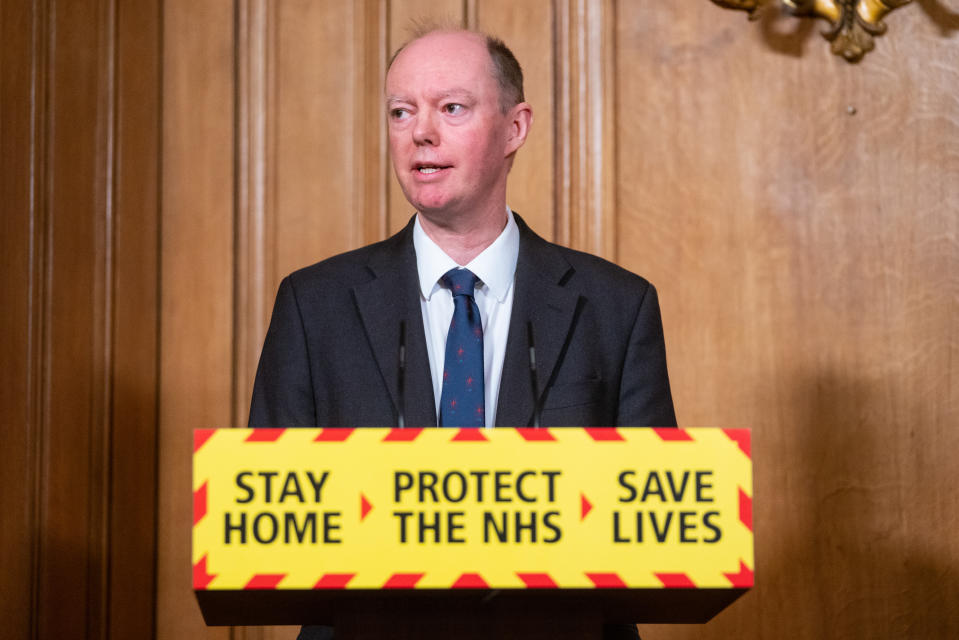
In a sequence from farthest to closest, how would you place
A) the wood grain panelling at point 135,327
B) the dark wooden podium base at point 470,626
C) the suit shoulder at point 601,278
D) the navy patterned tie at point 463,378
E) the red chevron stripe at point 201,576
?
the wood grain panelling at point 135,327
the suit shoulder at point 601,278
the navy patterned tie at point 463,378
the dark wooden podium base at point 470,626
the red chevron stripe at point 201,576

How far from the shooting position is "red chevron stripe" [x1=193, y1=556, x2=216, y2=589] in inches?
34.8

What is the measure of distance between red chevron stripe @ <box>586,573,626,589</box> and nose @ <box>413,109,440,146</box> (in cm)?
81

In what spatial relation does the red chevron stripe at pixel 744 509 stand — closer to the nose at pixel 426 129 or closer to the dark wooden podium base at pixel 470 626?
the dark wooden podium base at pixel 470 626

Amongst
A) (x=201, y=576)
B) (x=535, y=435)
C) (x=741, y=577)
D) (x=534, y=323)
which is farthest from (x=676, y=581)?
(x=534, y=323)

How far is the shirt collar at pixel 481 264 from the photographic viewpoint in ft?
5.02

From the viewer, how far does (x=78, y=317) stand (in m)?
2.21

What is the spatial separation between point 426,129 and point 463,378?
1.29ft

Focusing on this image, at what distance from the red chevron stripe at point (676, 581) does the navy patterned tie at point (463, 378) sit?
0.49m

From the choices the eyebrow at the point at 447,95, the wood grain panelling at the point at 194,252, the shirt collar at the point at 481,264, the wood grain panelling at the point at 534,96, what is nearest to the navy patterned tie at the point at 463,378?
the shirt collar at the point at 481,264

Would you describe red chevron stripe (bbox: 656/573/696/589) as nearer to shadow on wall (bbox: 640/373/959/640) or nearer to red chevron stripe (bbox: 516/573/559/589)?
red chevron stripe (bbox: 516/573/559/589)

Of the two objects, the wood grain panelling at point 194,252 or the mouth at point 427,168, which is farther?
the wood grain panelling at point 194,252

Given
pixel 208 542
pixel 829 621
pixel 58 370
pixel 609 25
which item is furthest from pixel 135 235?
pixel 829 621

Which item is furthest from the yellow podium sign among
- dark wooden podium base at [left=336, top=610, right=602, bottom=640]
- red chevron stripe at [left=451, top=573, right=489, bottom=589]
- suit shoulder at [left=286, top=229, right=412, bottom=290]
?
suit shoulder at [left=286, top=229, right=412, bottom=290]

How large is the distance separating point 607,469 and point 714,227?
1.57 meters
